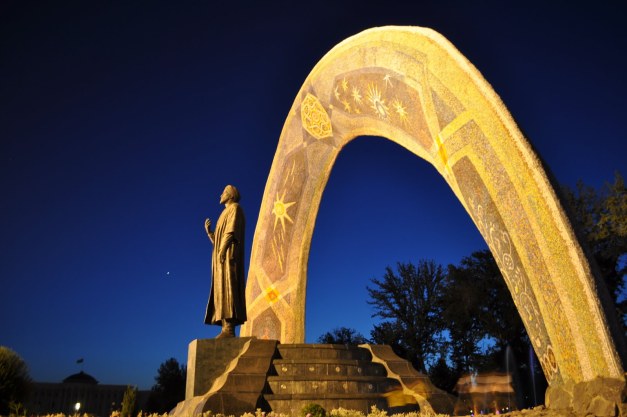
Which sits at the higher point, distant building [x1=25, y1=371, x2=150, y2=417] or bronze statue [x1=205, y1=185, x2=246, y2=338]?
bronze statue [x1=205, y1=185, x2=246, y2=338]

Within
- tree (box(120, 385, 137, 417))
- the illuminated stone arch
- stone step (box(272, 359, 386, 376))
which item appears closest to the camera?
tree (box(120, 385, 137, 417))

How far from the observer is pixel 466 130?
6797mm

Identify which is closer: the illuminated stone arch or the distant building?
the illuminated stone arch

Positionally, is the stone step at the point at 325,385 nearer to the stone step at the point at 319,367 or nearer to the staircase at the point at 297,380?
the staircase at the point at 297,380

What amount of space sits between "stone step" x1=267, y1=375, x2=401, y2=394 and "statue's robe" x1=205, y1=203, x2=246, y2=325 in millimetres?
1349

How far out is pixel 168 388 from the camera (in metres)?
24.5

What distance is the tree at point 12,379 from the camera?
258 inches

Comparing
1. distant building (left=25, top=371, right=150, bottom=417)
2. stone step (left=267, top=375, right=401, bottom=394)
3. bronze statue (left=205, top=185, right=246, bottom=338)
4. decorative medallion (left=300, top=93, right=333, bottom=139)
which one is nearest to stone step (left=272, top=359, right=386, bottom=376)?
stone step (left=267, top=375, right=401, bottom=394)

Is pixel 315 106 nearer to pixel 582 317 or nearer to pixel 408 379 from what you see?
pixel 408 379

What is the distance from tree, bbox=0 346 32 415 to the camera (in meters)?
6.55

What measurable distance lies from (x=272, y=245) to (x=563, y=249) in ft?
30.8

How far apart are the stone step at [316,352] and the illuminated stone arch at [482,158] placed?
251cm

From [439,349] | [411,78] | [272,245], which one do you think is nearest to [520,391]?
[439,349]

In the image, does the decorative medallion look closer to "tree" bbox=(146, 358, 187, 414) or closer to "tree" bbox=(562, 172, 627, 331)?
"tree" bbox=(562, 172, 627, 331)
